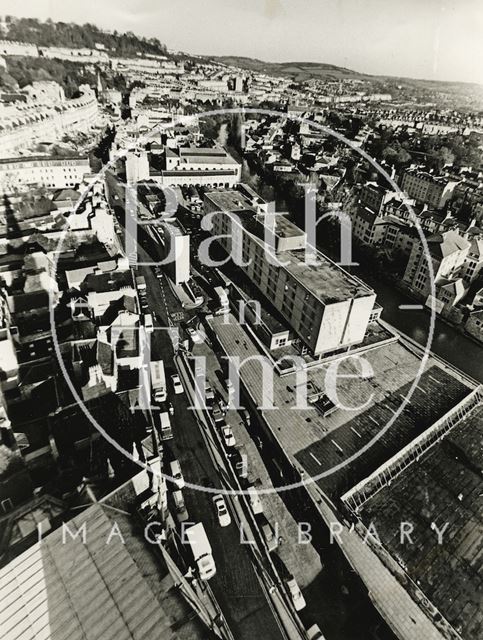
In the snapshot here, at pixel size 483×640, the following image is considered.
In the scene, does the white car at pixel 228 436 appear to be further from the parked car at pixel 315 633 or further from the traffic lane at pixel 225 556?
the parked car at pixel 315 633

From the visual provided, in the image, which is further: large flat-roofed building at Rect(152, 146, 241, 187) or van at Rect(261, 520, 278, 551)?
large flat-roofed building at Rect(152, 146, 241, 187)

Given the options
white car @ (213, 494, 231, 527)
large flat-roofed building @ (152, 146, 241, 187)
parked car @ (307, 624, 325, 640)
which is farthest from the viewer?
large flat-roofed building @ (152, 146, 241, 187)

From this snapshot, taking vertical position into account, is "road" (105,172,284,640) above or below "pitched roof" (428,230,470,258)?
below

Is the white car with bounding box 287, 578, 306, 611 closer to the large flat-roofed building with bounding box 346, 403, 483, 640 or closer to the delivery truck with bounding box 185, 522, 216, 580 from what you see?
the delivery truck with bounding box 185, 522, 216, 580

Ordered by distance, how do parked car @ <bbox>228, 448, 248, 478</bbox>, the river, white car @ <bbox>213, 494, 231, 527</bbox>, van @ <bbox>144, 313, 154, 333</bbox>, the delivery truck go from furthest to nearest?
1. the river
2. van @ <bbox>144, 313, 154, 333</bbox>
3. parked car @ <bbox>228, 448, 248, 478</bbox>
4. white car @ <bbox>213, 494, 231, 527</bbox>
5. the delivery truck

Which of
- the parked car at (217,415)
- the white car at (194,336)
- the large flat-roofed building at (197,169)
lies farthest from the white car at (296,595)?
the large flat-roofed building at (197,169)

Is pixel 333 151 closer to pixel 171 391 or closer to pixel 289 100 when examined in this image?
pixel 289 100

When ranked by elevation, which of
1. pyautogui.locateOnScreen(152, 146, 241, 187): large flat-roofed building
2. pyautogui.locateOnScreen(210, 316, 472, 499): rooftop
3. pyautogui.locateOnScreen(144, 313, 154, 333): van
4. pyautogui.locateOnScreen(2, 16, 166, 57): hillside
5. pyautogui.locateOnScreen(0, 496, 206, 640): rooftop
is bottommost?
pyautogui.locateOnScreen(210, 316, 472, 499): rooftop

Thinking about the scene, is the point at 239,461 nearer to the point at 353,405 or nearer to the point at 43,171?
the point at 353,405

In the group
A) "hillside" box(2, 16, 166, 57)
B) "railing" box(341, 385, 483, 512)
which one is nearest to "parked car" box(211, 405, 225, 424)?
"railing" box(341, 385, 483, 512)
